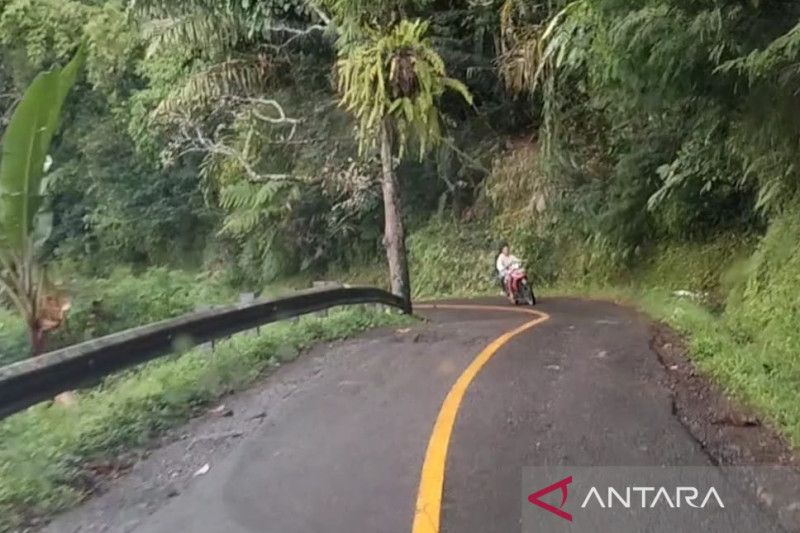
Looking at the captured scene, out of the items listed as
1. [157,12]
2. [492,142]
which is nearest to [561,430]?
[157,12]

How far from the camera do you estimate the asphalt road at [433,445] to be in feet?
19.3

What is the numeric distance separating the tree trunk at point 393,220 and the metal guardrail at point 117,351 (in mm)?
6357

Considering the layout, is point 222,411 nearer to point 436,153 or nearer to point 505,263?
point 505,263

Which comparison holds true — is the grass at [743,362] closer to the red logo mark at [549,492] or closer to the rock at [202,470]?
the red logo mark at [549,492]

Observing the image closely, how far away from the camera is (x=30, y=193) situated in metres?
10.8

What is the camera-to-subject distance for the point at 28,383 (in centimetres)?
739

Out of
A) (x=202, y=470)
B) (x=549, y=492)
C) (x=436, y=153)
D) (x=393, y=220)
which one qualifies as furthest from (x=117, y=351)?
(x=436, y=153)

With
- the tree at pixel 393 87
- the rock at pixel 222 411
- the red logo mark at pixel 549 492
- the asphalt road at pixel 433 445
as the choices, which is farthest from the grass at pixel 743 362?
the tree at pixel 393 87

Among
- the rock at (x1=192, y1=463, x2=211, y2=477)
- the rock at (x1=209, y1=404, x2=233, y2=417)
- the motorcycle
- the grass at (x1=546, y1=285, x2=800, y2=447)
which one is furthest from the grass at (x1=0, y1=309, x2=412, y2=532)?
the motorcycle

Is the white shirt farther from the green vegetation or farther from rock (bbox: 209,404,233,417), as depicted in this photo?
rock (bbox: 209,404,233,417)

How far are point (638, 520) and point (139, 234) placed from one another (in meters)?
33.4

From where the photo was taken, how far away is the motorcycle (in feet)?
80.2

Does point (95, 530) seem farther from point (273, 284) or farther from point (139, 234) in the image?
point (139, 234)

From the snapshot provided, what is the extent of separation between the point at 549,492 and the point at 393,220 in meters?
14.8
